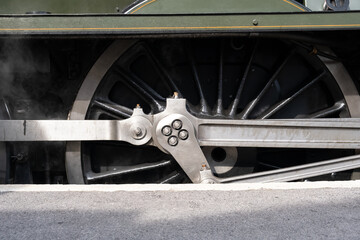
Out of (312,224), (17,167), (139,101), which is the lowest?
(312,224)

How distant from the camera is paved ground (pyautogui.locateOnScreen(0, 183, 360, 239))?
1.41 meters

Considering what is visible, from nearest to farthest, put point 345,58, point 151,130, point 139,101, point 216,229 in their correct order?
point 216,229 → point 151,130 → point 345,58 → point 139,101

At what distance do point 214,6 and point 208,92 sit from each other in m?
0.74

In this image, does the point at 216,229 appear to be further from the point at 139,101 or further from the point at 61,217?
the point at 139,101

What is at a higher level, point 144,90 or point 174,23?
point 174,23

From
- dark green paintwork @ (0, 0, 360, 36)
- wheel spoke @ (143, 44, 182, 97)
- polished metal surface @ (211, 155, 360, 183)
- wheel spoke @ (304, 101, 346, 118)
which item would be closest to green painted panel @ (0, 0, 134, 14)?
wheel spoke @ (143, 44, 182, 97)

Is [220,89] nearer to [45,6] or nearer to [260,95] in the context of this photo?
[260,95]

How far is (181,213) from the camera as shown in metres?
1.60

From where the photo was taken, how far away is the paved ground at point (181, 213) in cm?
141

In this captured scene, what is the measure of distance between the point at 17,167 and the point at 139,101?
1.03 meters

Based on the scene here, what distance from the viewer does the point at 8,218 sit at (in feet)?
5.12

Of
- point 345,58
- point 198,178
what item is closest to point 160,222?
point 198,178

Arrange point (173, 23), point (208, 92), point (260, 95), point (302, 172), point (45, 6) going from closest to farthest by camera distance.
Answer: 1. point (173, 23)
2. point (302, 172)
3. point (45, 6)
4. point (260, 95)
5. point (208, 92)

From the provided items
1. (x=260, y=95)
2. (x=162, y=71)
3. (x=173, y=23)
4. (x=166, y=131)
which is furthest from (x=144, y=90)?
(x=260, y=95)
